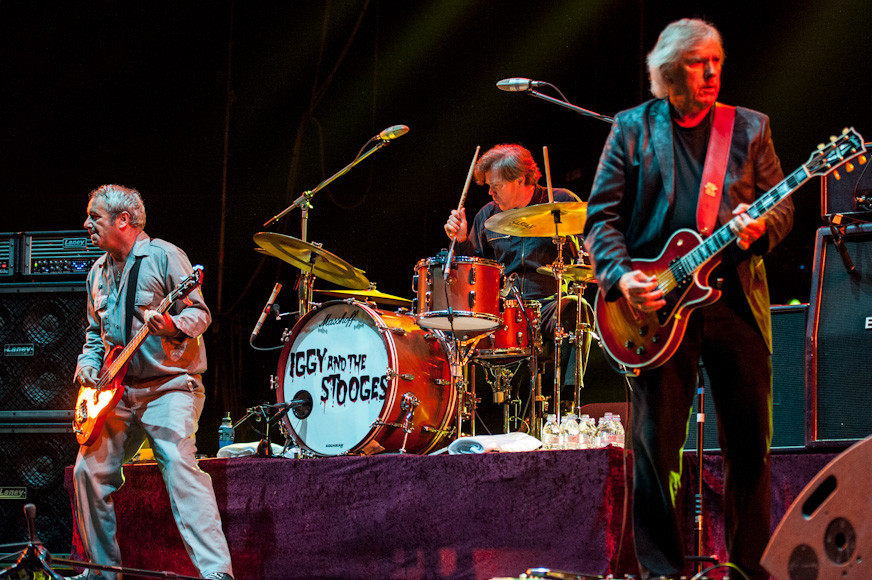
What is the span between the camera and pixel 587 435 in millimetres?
4957

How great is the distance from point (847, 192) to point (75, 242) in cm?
477

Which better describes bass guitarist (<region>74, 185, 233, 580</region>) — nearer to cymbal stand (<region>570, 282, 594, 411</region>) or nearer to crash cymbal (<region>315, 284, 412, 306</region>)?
crash cymbal (<region>315, 284, 412, 306</region>)

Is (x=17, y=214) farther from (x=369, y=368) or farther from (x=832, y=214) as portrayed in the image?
(x=832, y=214)

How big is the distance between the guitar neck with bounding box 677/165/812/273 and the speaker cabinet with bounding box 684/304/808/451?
166 centimetres

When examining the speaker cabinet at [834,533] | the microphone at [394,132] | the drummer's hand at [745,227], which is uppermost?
the microphone at [394,132]

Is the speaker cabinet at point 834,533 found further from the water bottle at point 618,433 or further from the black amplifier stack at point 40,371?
the black amplifier stack at point 40,371

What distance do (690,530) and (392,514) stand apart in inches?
57.3

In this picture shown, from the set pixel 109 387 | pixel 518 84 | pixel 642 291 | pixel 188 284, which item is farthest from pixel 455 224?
pixel 642 291

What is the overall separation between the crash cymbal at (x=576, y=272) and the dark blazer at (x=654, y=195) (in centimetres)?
210

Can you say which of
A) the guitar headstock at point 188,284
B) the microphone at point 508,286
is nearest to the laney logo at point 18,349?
the guitar headstock at point 188,284

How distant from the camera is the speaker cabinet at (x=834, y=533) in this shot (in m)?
2.41

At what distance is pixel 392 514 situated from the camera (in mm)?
4586

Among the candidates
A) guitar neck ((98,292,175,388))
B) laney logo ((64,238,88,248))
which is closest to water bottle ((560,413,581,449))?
guitar neck ((98,292,175,388))

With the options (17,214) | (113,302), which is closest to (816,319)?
(113,302)
